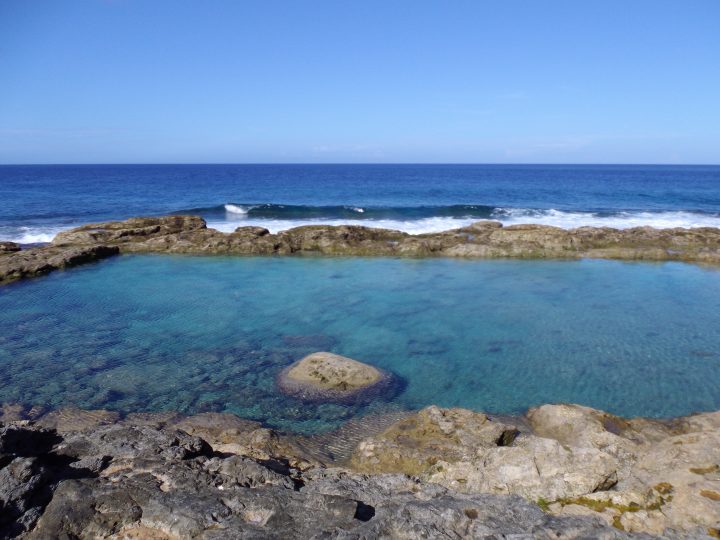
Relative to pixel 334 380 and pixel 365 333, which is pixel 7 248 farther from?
pixel 334 380

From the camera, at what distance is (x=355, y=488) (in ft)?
21.7

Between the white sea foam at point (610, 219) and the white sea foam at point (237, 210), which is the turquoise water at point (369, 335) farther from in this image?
the white sea foam at point (237, 210)

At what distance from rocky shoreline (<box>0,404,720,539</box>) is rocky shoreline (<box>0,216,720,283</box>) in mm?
19590

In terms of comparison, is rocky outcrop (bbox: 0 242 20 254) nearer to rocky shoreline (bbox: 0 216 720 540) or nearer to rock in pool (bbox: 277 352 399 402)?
rocky shoreline (bbox: 0 216 720 540)


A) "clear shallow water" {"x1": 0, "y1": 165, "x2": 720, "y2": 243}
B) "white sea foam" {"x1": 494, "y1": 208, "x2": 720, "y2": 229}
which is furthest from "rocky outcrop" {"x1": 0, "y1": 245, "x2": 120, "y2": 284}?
"white sea foam" {"x1": 494, "y1": 208, "x2": 720, "y2": 229}

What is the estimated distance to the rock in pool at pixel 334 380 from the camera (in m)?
12.1

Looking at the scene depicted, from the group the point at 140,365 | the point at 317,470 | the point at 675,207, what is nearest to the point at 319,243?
the point at 140,365

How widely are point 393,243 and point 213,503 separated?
81.7 ft

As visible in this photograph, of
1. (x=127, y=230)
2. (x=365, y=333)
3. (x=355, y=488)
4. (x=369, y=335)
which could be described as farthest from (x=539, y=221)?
(x=355, y=488)

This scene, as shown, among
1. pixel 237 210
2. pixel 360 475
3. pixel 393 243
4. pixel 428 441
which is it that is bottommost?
pixel 428 441

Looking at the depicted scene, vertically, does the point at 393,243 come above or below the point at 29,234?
above

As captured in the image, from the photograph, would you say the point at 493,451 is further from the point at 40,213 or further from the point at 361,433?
the point at 40,213

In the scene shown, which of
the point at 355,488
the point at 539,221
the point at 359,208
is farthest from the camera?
the point at 359,208

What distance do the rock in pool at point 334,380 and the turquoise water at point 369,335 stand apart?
1.41 feet
